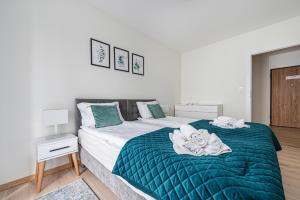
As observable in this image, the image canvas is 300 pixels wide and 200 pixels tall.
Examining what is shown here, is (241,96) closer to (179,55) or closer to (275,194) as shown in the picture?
(179,55)

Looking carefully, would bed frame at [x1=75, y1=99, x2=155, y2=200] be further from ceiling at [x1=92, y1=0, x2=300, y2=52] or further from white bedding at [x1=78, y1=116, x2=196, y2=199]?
ceiling at [x1=92, y1=0, x2=300, y2=52]

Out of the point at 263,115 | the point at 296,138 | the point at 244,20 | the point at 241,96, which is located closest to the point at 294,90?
the point at 263,115

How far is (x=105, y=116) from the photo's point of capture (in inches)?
82.3

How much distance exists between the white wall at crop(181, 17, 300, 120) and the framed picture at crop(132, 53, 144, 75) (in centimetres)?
177

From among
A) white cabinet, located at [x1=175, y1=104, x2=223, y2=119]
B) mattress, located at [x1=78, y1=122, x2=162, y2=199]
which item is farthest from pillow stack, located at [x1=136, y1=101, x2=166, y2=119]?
white cabinet, located at [x1=175, y1=104, x2=223, y2=119]

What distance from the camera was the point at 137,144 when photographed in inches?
48.0

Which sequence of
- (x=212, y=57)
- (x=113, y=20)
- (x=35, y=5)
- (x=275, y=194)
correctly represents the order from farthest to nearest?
(x=212, y=57)
(x=113, y=20)
(x=35, y=5)
(x=275, y=194)

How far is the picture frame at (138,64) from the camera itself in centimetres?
310

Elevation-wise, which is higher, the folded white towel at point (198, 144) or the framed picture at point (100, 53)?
the framed picture at point (100, 53)

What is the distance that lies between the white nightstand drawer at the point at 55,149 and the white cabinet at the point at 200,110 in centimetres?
290

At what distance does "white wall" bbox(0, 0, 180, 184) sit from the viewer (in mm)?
1663

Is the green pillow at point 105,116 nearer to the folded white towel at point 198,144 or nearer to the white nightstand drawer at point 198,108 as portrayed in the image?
the folded white towel at point 198,144

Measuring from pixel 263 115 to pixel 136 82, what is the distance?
4525 millimetres

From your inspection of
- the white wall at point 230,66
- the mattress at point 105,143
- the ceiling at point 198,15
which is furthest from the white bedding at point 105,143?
the white wall at point 230,66
